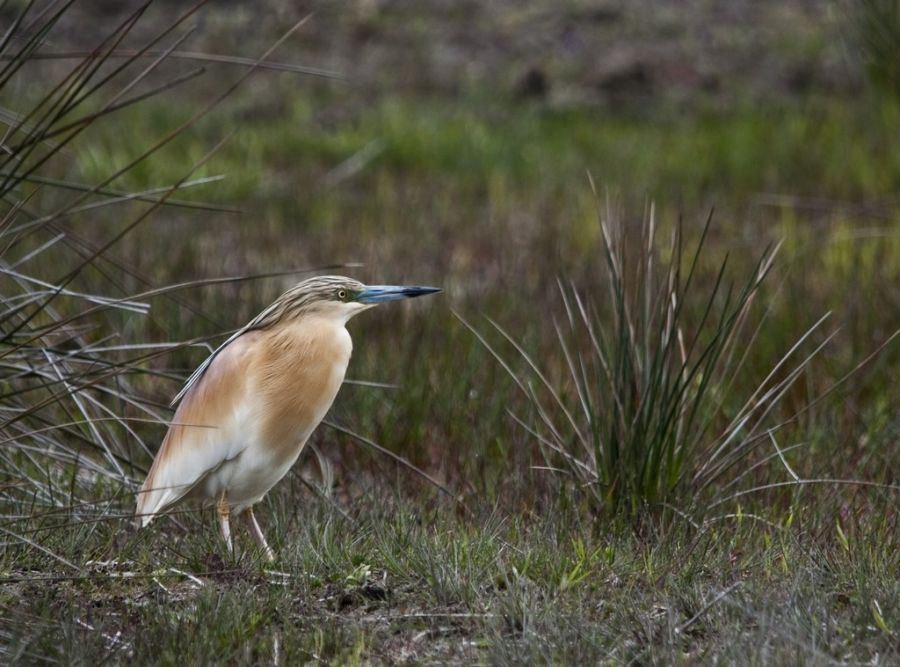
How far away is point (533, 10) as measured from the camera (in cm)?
1602

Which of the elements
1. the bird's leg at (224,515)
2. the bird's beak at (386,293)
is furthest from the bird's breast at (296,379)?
the bird's leg at (224,515)

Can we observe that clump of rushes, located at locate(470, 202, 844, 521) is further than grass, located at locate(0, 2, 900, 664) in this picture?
Yes

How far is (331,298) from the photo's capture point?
4.69 m

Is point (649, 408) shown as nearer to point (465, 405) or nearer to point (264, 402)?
point (264, 402)

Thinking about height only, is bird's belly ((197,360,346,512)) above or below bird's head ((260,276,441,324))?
below

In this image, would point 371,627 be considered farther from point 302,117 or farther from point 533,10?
point 533,10

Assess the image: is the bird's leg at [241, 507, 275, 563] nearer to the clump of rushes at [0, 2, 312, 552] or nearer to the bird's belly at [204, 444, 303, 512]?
the bird's belly at [204, 444, 303, 512]

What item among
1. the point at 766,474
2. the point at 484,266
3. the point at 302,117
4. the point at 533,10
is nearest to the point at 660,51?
the point at 533,10

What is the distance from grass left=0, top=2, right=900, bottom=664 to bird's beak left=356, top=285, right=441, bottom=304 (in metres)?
0.59

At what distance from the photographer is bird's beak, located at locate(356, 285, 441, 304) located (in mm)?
4562

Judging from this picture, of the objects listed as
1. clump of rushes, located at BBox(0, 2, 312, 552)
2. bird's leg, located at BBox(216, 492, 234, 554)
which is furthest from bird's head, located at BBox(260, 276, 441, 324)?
bird's leg, located at BBox(216, 492, 234, 554)

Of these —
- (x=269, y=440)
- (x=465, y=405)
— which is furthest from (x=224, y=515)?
(x=465, y=405)

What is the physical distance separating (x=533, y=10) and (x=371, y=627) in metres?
12.9

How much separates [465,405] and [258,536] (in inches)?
80.1
